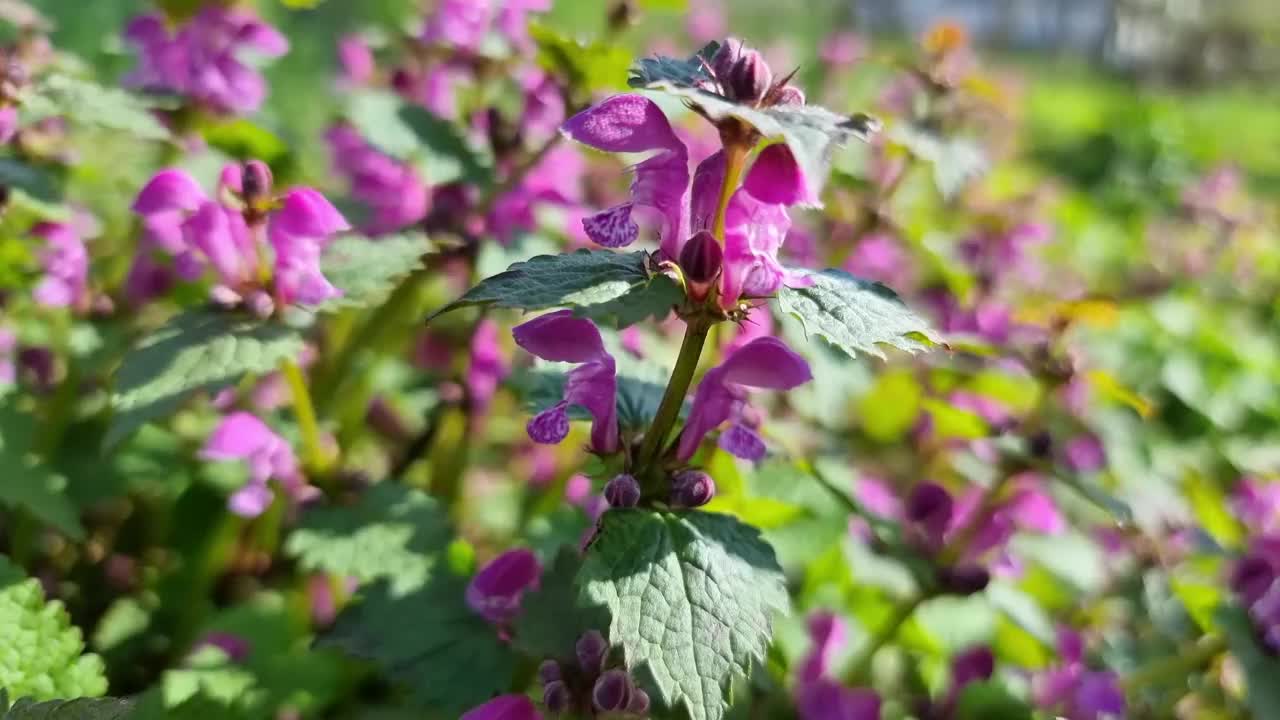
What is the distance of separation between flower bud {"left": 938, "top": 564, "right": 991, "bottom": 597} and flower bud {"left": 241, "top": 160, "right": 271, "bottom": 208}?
98 cm

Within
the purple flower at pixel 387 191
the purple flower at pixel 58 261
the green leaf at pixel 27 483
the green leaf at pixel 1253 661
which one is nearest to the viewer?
the green leaf at pixel 27 483

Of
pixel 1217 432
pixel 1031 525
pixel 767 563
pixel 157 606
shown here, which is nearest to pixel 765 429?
pixel 767 563

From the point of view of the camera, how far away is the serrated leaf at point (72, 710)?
75 cm

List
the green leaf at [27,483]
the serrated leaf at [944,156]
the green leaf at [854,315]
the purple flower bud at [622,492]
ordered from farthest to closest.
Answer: the serrated leaf at [944,156], the green leaf at [27,483], the purple flower bud at [622,492], the green leaf at [854,315]

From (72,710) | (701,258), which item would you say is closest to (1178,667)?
(701,258)

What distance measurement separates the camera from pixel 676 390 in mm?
854

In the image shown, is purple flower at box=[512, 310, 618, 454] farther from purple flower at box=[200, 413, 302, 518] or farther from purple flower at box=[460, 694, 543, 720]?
purple flower at box=[200, 413, 302, 518]

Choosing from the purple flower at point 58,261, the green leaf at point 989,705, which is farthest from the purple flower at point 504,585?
the purple flower at point 58,261

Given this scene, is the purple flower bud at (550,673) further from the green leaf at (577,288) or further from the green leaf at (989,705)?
the green leaf at (989,705)

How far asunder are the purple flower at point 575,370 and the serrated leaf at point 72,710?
404 mm

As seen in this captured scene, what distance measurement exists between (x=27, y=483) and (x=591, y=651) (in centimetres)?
70

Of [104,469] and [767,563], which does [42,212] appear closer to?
[104,469]

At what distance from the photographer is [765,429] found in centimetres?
125

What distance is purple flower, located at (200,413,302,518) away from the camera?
121cm
